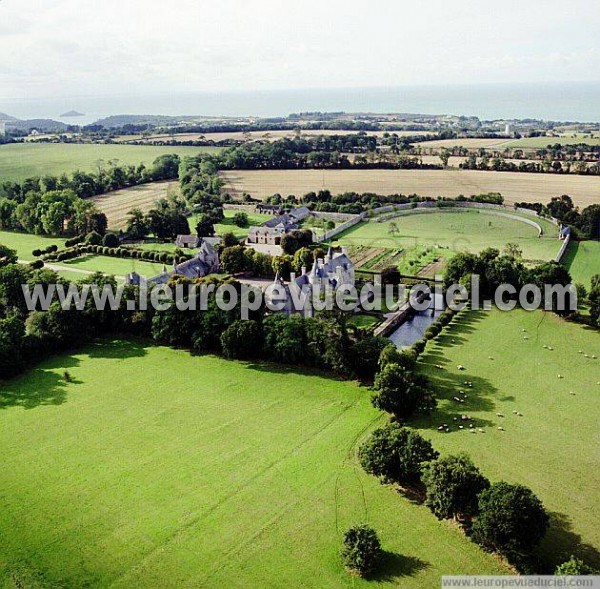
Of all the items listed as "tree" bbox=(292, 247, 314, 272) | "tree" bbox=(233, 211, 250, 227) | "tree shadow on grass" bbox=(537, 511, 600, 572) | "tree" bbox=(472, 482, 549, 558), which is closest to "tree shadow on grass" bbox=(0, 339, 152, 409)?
"tree" bbox=(292, 247, 314, 272)

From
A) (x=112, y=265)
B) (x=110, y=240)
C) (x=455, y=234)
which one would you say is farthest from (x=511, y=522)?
(x=110, y=240)

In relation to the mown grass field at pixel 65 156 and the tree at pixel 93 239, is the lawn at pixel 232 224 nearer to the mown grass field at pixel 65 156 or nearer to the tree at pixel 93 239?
the tree at pixel 93 239

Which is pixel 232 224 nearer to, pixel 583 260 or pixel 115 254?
pixel 115 254

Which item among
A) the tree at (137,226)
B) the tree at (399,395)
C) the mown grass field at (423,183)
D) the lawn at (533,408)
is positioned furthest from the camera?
the mown grass field at (423,183)

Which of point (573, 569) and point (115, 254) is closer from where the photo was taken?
point (573, 569)

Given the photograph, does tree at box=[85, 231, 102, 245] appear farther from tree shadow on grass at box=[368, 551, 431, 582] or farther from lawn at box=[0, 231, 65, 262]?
tree shadow on grass at box=[368, 551, 431, 582]

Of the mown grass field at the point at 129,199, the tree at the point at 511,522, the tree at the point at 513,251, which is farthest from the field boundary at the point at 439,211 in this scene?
the tree at the point at 511,522

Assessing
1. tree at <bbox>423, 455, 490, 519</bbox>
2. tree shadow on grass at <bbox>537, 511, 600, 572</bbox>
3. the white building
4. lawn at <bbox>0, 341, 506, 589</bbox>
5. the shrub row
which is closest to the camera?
tree shadow on grass at <bbox>537, 511, 600, 572</bbox>
